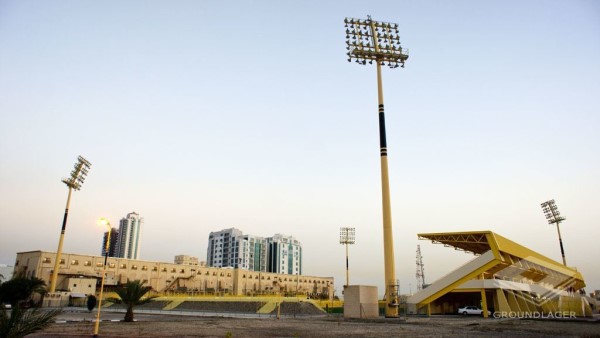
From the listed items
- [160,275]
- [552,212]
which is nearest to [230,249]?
[160,275]

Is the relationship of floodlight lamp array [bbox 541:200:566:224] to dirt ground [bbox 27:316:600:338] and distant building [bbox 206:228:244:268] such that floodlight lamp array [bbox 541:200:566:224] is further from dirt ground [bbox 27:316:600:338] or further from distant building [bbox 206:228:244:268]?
distant building [bbox 206:228:244:268]

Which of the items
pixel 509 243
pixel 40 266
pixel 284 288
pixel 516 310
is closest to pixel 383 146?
pixel 509 243

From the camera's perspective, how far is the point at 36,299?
7444cm

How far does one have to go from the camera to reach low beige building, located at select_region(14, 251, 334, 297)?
283 ft

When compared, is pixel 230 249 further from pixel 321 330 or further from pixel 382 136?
pixel 321 330

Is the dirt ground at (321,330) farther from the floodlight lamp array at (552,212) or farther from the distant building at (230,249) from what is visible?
the distant building at (230,249)

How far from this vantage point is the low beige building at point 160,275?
283 feet

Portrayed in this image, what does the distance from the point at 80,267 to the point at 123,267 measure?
9.81 m

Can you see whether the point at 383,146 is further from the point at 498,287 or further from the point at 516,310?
the point at 516,310

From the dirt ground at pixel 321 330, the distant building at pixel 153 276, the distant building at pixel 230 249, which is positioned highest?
the distant building at pixel 230 249

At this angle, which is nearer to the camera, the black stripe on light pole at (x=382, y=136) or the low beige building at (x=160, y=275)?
the black stripe on light pole at (x=382, y=136)

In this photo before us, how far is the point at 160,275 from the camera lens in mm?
107312

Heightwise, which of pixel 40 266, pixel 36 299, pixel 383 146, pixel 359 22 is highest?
pixel 359 22

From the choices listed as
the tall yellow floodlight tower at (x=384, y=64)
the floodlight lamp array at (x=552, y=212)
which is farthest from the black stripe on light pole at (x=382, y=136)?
the floodlight lamp array at (x=552, y=212)
